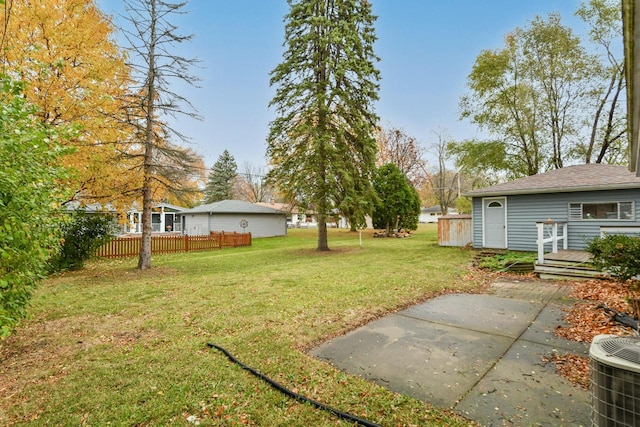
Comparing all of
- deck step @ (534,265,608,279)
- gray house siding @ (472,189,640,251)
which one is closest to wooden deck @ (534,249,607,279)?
deck step @ (534,265,608,279)

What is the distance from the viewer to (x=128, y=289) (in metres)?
7.04

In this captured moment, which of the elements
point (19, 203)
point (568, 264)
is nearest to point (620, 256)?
point (568, 264)

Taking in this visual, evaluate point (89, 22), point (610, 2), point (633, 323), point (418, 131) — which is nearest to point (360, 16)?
point (89, 22)

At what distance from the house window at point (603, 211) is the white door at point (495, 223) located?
213 centimetres

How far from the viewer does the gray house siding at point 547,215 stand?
32.4ft

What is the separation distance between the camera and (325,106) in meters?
13.5

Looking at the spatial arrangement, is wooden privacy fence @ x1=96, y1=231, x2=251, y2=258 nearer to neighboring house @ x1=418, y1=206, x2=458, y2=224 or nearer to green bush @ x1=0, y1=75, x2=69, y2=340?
green bush @ x1=0, y1=75, x2=69, y2=340

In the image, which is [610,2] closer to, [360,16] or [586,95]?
[586,95]

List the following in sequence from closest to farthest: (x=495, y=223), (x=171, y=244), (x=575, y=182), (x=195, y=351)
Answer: (x=195, y=351), (x=575, y=182), (x=495, y=223), (x=171, y=244)

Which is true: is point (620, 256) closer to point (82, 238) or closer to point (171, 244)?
point (82, 238)

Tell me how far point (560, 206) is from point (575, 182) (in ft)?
3.04

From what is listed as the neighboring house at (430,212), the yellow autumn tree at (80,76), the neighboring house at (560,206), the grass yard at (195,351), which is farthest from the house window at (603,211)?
the neighboring house at (430,212)

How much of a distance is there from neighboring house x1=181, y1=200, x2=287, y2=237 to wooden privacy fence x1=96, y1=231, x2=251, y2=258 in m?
5.08

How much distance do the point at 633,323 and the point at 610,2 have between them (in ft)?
70.0
